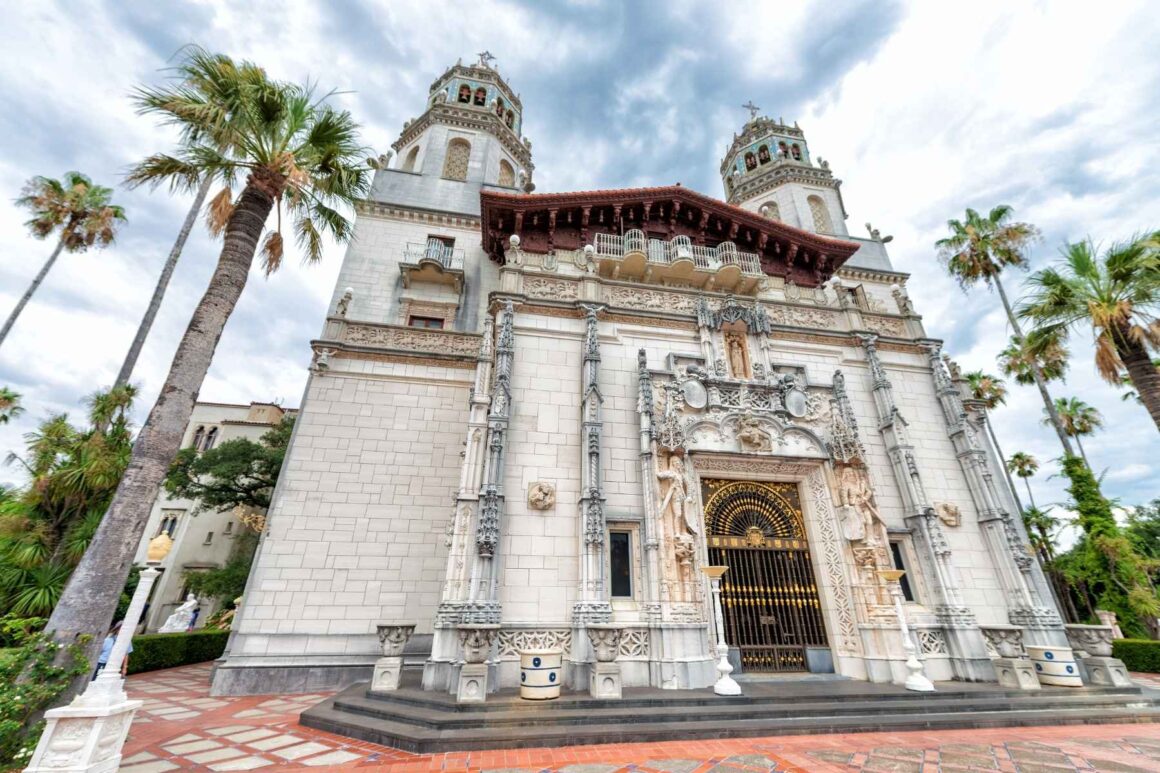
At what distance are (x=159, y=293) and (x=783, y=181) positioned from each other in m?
28.5

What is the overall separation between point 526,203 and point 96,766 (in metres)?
14.8

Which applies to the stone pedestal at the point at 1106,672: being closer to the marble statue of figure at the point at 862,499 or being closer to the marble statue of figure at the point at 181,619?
the marble statue of figure at the point at 862,499

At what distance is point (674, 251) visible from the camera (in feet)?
51.1

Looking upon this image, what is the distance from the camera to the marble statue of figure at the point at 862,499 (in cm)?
1059

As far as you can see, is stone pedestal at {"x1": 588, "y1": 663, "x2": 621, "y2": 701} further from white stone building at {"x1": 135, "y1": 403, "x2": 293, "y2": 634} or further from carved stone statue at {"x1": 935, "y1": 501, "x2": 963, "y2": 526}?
white stone building at {"x1": 135, "y1": 403, "x2": 293, "y2": 634}

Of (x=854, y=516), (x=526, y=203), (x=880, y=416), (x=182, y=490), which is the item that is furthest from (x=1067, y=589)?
(x=182, y=490)

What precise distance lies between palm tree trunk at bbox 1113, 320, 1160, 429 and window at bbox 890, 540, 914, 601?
8.09 meters

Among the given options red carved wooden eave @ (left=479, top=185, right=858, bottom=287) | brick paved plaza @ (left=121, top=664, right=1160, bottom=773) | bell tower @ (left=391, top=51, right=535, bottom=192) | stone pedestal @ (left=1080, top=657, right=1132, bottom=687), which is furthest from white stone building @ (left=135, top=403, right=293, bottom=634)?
stone pedestal @ (left=1080, top=657, right=1132, bottom=687)

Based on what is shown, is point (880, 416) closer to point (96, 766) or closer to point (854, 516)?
point (854, 516)

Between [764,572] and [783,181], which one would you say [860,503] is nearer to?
[764,572]

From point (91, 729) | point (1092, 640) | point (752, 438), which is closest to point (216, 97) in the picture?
point (91, 729)

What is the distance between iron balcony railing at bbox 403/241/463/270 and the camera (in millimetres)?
16641

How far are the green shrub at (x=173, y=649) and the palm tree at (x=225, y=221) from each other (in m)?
9.48

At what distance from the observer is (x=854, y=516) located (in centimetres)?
1064
